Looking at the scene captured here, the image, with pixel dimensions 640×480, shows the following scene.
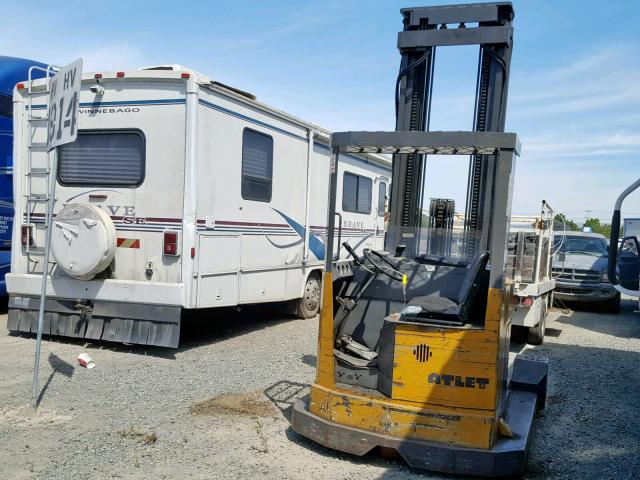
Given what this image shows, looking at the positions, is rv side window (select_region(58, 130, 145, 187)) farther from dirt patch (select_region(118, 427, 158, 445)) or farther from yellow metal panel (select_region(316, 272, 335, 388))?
yellow metal panel (select_region(316, 272, 335, 388))

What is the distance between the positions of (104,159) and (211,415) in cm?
373

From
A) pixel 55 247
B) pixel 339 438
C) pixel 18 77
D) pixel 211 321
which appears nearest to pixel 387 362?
pixel 339 438

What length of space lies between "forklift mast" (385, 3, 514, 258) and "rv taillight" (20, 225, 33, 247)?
4.75 meters

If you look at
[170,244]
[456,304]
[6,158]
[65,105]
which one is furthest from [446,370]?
[6,158]

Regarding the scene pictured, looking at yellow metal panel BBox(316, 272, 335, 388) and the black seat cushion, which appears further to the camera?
yellow metal panel BBox(316, 272, 335, 388)

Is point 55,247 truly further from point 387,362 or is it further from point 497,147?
point 497,147

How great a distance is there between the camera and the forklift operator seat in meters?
4.15

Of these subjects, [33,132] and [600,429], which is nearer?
[600,429]

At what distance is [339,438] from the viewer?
4.22m

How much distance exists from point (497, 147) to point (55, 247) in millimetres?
5341

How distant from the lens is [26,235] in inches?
298

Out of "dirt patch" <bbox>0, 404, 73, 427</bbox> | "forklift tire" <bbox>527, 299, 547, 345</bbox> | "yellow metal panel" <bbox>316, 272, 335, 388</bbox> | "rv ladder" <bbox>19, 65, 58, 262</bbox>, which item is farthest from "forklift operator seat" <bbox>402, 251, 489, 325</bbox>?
"rv ladder" <bbox>19, 65, 58, 262</bbox>

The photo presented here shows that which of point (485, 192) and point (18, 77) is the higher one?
point (18, 77)

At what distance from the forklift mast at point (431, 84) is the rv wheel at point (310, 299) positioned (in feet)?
14.1
